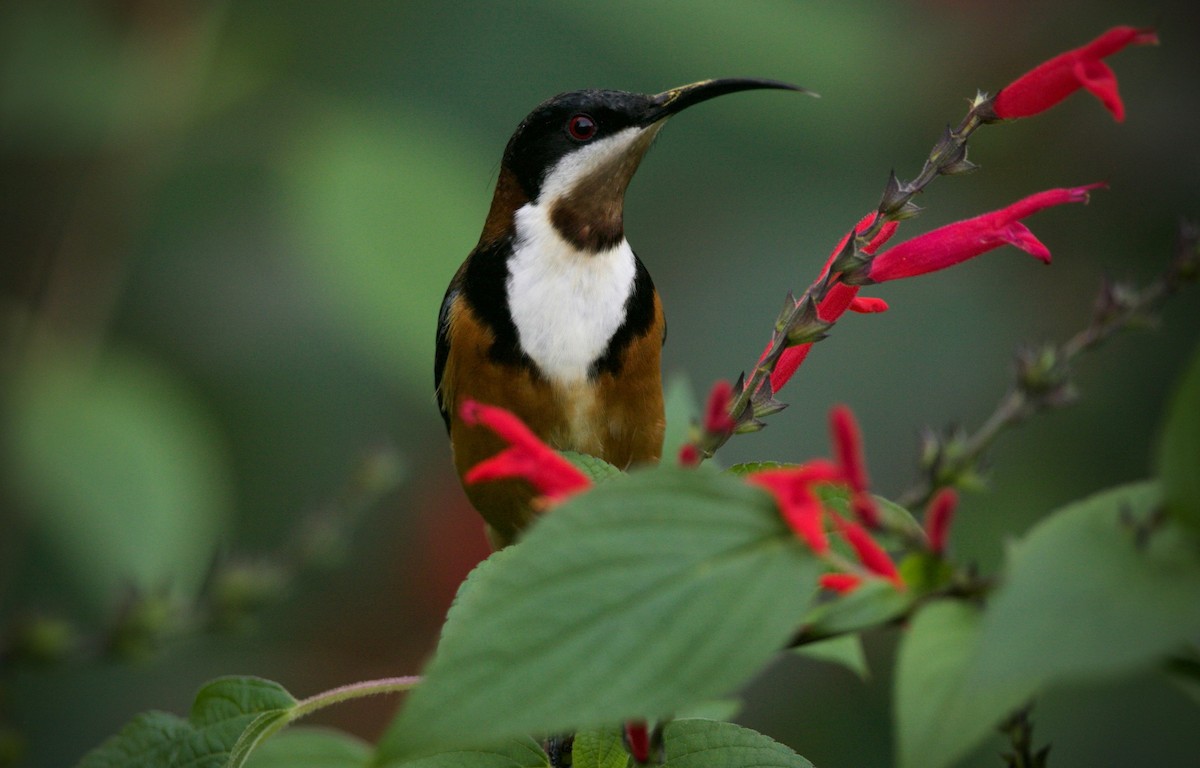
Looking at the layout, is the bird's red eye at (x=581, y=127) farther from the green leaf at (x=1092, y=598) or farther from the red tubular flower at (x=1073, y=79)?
the green leaf at (x=1092, y=598)

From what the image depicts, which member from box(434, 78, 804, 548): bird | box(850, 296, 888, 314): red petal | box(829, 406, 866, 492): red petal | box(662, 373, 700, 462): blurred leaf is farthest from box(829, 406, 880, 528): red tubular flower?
box(434, 78, 804, 548): bird

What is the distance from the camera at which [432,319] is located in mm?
1881

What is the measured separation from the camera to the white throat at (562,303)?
144cm

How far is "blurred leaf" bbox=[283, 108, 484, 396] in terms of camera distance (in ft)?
6.24

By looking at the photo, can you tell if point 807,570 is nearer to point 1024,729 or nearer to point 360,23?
point 1024,729

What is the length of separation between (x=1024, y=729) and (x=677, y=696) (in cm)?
28

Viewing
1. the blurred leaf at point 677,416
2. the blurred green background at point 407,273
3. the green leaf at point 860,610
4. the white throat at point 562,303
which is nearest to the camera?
the green leaf at point 860,610

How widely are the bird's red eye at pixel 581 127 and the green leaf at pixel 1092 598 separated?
1023 millimetres

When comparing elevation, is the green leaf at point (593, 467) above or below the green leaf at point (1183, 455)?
below

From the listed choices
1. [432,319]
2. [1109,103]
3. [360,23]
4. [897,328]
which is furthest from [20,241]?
[1109,103]

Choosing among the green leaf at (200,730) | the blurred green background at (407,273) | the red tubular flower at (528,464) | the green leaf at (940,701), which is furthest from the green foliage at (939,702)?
the blurred green background at (407,273)

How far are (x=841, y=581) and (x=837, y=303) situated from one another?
320mm

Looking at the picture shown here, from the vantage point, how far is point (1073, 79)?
0.76m

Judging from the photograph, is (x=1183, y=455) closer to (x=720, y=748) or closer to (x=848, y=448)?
(x=848, y=448)
